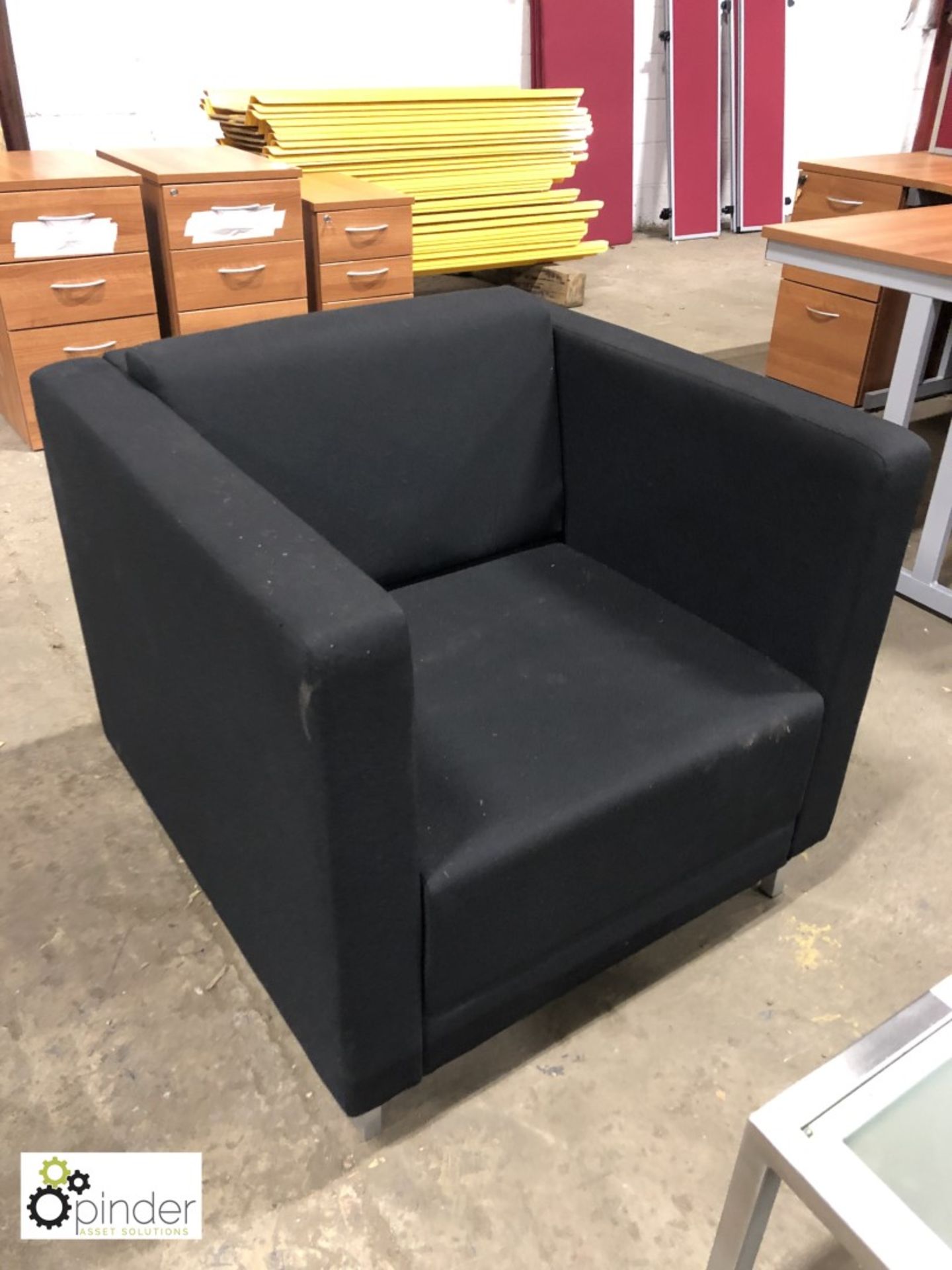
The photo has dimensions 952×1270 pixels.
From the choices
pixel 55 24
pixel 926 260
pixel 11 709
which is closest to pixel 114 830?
pixel 11 709

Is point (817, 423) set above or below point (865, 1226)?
above

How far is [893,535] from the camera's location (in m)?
1.19

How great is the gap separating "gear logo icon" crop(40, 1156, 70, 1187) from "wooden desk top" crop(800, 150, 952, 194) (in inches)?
112

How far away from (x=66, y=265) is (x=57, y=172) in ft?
0.74

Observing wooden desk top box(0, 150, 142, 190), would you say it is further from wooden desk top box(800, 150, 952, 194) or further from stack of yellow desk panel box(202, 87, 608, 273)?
wooden desk top box(800, 150, 952, 194)

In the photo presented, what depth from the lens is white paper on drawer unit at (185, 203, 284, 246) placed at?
2764mm

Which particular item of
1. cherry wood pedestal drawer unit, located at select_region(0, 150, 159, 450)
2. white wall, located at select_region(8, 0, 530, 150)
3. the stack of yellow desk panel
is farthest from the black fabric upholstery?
white wall, located at select_region(8, 0, 530, 150)

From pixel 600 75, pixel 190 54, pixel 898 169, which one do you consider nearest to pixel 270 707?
pixel 898 169

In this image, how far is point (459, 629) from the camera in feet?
4.58

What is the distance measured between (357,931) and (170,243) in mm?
2340

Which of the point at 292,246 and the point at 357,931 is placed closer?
the point at 357,931

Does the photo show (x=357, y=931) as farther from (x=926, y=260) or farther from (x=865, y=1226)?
(x=926, y=260)

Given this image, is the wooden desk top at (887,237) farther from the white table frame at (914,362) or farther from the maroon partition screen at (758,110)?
the maroon partition screen at (758,110)

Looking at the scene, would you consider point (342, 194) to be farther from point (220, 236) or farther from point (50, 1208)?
point (50, 1208)
